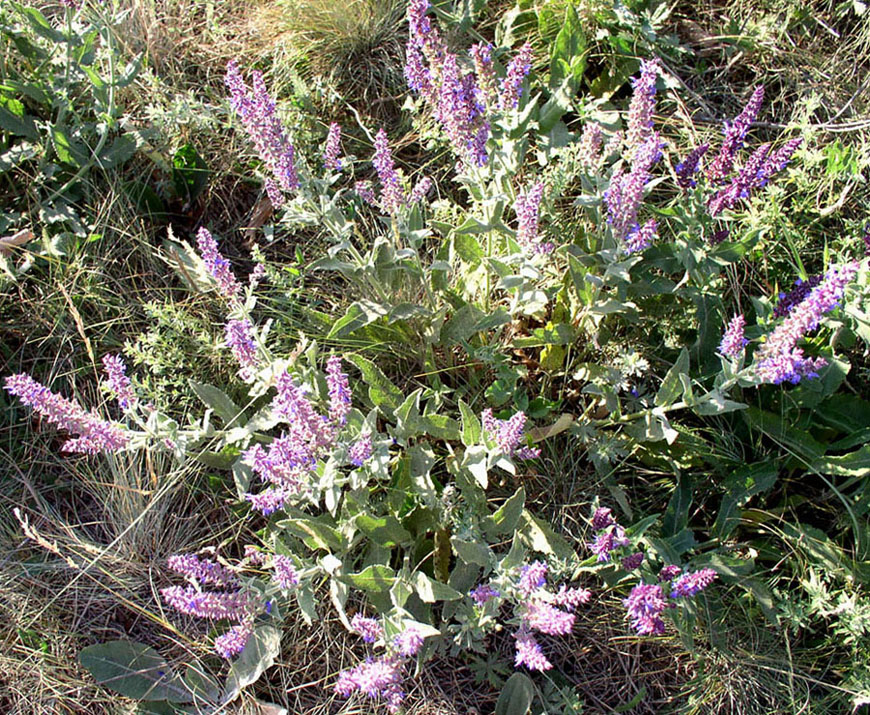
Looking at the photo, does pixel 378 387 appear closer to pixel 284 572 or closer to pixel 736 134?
pixel 284 572

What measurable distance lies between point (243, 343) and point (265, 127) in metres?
0.70

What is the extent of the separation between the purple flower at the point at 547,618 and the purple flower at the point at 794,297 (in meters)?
1.39

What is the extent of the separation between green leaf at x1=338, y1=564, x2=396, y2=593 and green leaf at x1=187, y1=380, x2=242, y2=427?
2.60 ft

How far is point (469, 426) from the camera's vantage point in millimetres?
2705

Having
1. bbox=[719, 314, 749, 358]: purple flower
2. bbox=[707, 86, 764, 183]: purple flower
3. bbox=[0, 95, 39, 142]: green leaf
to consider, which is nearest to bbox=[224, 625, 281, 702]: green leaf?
bbox=[719, 314, 749, 358]: purple flower

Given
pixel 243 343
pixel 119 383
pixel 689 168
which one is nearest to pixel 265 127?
pixel 243 343

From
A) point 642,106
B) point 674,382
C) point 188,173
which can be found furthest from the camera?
point 188,173

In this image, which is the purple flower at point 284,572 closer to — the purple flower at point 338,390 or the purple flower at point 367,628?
the purple flower at point 367,628

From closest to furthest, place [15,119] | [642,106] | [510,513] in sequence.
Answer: [642,106], [510,513], [15,119]

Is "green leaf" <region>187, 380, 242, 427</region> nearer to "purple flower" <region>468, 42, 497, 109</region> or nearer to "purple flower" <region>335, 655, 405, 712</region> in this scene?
"purple flower" <region>335, 655, 405, 712</region>

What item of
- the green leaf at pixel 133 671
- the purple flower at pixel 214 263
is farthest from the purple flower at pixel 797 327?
the green leaf at pixel 133 671

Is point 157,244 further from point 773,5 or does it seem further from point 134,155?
point 773,5

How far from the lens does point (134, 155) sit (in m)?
3.83

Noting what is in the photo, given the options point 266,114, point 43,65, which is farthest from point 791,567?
point 43,65
